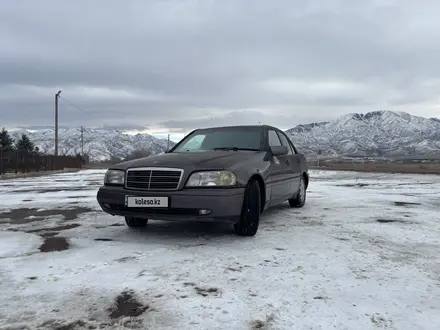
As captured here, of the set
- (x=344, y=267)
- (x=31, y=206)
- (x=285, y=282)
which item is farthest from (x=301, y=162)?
(x=31, y=206)

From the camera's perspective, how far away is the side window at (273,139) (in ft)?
21.0

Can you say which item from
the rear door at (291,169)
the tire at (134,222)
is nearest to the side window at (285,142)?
the rear door at (291,169)

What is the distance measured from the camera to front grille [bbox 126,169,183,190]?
4.71 metres

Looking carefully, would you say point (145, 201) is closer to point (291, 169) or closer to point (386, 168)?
point (291, 169)

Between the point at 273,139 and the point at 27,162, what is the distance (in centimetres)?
2173

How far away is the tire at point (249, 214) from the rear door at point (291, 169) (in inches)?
67.1

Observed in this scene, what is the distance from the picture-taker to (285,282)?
10.8ft

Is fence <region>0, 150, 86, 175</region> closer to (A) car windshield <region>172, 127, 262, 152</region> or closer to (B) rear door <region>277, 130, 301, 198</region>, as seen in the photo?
(A) car windshield <region>172, 127, 262, 152</region>

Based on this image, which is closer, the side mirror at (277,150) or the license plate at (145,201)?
the license plate at (145,201)

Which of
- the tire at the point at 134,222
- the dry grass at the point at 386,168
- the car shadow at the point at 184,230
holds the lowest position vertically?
the dry grass at the point at 386,168

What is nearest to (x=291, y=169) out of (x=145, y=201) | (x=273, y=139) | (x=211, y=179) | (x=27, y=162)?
(x=273, y=139)

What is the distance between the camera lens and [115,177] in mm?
5152

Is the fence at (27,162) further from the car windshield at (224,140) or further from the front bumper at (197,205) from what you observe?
the front bumper at (197,205)

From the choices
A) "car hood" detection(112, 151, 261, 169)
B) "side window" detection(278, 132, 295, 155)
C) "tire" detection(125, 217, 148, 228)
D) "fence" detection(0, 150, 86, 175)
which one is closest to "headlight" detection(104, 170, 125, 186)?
"car hood" detection(112, 151, 261, 169)
